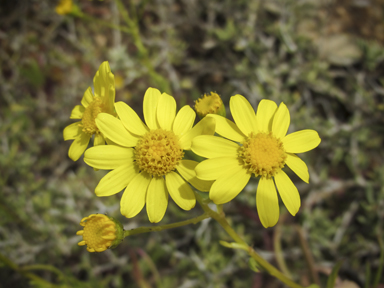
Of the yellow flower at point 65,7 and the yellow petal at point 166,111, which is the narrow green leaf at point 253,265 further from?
the yellow flower at point 65,7

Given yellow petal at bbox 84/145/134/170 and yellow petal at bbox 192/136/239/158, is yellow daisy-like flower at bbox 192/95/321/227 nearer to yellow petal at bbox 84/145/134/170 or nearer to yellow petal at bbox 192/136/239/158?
yellow petal at bbox 192/136/239/158

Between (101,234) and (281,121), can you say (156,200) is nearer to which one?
(101,234)

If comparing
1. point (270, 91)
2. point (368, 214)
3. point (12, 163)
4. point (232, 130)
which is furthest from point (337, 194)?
point (12, 163)

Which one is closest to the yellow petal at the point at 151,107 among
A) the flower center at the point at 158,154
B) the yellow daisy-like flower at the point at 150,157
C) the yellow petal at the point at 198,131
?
the yellow daisy-like flower at the point at 150,157

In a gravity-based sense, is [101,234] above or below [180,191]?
below

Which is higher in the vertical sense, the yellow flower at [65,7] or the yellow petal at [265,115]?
the yellow flower at [65,7]

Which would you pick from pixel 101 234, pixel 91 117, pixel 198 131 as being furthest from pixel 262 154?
pixel 91 117
